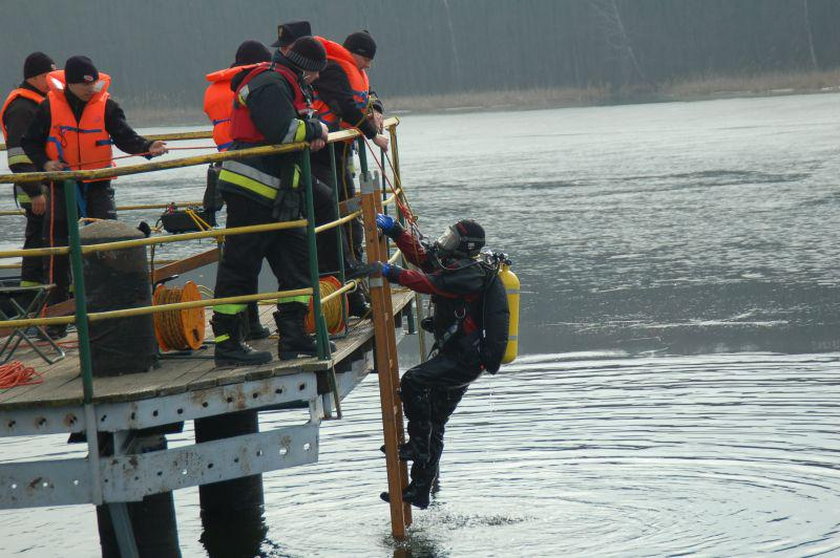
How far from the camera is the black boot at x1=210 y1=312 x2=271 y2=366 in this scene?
6742 mm

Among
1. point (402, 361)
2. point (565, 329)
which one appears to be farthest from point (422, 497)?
point (565, 329)

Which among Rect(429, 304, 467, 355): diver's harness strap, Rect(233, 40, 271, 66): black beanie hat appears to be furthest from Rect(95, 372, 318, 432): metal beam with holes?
Rect(233, 40, 271, 66): black beanie hat

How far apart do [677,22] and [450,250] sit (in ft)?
260

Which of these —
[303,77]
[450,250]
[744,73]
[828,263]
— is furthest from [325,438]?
[744,73]

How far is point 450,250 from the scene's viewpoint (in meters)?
7.50

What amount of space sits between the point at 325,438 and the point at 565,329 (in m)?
4.72

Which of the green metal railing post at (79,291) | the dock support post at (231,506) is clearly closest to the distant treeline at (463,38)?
the dock support post at (231,506)

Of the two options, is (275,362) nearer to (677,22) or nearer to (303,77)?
(303,77)

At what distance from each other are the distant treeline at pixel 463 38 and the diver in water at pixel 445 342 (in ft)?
245

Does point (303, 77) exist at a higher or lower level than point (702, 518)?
higher

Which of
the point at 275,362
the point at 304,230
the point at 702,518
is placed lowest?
the point at 702,518

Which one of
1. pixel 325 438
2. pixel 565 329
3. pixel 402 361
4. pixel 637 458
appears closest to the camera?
pixel 637 458

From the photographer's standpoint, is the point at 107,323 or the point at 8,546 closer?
the point at 107,323

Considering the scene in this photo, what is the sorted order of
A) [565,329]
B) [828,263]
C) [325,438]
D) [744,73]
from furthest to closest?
[744,73] → [828,263] → [565,329] → [325,438]
